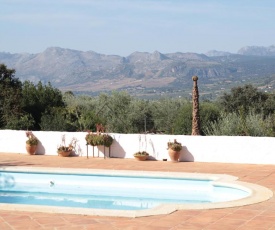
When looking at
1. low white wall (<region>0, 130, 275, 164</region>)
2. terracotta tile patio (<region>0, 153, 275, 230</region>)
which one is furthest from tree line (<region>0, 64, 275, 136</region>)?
terracotta tile patio (<region>0, 153, 275, 230</region>)

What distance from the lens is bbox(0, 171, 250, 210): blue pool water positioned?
36.3ft

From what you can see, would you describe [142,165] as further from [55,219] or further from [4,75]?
[4,75]

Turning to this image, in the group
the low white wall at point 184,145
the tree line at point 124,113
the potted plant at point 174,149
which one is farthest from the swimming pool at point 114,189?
the tree line at point 124,113

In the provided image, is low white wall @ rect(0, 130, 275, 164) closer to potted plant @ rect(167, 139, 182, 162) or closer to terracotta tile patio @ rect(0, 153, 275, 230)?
potted plant @ rect(167, 139, 182, 162)

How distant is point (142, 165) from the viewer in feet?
47.0

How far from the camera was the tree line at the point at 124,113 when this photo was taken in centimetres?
1762

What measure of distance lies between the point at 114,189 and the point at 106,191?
0.65ft

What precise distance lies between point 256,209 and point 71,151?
901cm

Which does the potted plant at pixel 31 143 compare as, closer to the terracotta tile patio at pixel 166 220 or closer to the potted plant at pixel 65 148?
the potted plant at pixel 65 148

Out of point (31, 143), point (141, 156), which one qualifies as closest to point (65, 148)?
point (31, 143)

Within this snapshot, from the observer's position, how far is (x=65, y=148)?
53.4 feet

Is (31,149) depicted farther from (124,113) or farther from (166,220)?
(124,113)

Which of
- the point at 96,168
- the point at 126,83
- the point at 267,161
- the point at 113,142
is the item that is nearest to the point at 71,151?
the point at 113,142

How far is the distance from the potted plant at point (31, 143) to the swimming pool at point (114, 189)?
2.62 metres
